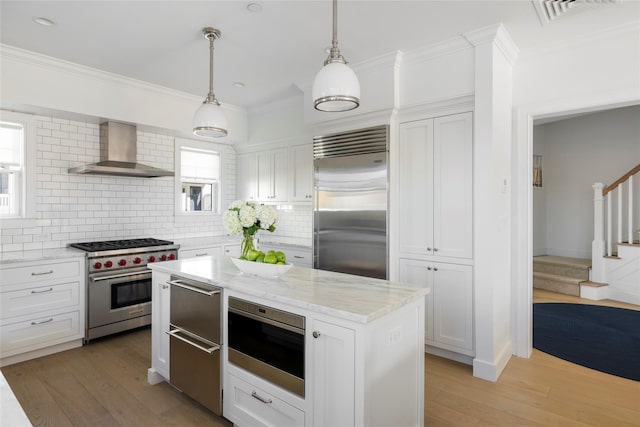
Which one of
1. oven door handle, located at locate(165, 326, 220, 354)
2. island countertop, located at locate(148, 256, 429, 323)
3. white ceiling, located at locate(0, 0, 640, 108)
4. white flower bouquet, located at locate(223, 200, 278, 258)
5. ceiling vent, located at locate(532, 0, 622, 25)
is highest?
white ceiling, located at locate(0, 0, 640, 108)

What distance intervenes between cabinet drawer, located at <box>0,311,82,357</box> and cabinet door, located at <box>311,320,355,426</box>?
3023mm

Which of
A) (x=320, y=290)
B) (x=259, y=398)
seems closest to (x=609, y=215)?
(x=320, y=290)

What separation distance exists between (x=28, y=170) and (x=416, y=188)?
401cm

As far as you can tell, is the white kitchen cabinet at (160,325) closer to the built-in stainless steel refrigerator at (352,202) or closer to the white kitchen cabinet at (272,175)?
the built-in stainless steel refrigerator at (352,202)

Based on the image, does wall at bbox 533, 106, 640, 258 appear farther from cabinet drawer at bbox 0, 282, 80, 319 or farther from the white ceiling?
cabinet drawer at bbox 0, 282, 80, 319

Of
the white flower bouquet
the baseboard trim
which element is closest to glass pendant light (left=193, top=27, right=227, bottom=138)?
the white flower bouquet

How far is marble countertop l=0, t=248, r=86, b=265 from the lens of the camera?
132 inches

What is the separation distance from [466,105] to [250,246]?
2.21 meters

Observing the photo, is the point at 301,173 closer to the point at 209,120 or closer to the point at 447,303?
the point at 209,120

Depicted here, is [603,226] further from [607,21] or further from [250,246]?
[250,246]

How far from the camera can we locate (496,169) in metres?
3.05

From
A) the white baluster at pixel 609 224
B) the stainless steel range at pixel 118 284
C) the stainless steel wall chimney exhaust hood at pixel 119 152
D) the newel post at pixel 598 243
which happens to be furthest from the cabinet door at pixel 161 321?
the white baluster at pixel 609 224

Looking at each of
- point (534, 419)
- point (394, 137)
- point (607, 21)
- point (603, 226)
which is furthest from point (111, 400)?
point (603, 226)

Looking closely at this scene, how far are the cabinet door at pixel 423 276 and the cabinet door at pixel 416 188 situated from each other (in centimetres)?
10
